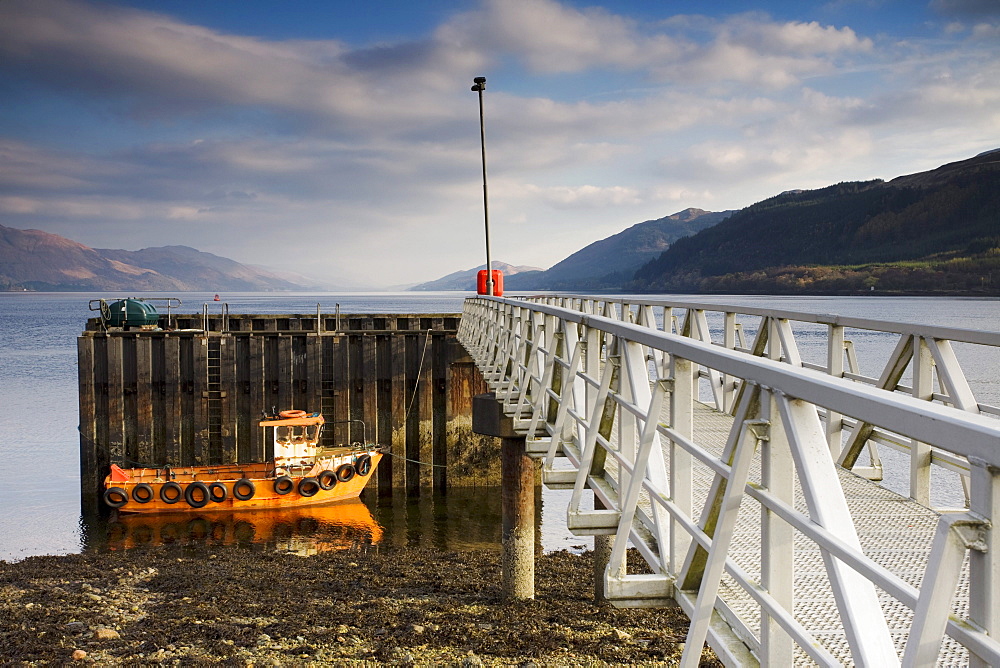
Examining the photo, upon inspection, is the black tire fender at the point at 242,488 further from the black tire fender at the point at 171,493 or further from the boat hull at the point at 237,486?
the black tire fender at the point at 171,493

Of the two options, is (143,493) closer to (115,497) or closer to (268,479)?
(115,497)

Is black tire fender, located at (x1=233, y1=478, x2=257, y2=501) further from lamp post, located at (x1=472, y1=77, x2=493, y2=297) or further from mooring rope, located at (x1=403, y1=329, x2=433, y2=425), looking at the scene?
lamp post, located at (x1=472, y1=77, x2=493, y2=297)

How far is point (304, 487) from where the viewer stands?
23.7 m

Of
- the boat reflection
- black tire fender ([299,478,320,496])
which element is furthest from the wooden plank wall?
the boat reflection

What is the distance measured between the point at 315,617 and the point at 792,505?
38.3 feet

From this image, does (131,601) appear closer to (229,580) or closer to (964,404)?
(229,580)

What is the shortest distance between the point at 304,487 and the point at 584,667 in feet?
47.3

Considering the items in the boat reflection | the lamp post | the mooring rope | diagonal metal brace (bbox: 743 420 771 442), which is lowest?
the boat reflection

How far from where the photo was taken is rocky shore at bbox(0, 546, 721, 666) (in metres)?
11.4

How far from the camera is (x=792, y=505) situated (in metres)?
2.73

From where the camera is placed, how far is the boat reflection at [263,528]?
2138 cm

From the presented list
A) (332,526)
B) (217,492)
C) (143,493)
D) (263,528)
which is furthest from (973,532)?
(143,493)

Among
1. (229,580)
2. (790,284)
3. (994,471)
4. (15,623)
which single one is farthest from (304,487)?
(790,284)

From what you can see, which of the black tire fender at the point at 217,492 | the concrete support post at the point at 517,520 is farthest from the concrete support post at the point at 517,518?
the black tire fender at the point at 217,492
